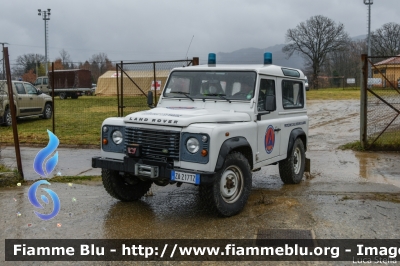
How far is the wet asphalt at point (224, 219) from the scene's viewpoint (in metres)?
Answer: 5.28

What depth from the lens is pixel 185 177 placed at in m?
5.30

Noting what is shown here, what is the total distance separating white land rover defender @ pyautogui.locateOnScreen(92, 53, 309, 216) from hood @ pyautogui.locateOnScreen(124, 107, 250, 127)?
0.01 metres

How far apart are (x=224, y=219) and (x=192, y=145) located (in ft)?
3.54

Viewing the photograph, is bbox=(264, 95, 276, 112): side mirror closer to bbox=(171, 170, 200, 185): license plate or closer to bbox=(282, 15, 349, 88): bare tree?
bbox=(171, 170, 200, 185): license plate

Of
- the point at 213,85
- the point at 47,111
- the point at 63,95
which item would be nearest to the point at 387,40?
the point at 63,95

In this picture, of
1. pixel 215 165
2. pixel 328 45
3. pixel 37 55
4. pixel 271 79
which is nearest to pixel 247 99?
pixel 271 79

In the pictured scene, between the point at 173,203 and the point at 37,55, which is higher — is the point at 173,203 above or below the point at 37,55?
below

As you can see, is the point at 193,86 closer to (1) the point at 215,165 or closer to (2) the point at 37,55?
(1) the point at 215,165

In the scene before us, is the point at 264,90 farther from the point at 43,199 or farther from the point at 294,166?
the point at 43,199

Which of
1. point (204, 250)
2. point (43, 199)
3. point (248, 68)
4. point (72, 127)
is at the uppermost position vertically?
point (248, 68)

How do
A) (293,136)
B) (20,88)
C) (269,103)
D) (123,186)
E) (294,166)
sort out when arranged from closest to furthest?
1. (269,103)
2. (123,186)
3. (293,136)
4. (294,166)
5. (20,88)

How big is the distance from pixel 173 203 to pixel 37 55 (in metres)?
85.2

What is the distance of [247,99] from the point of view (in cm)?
649
